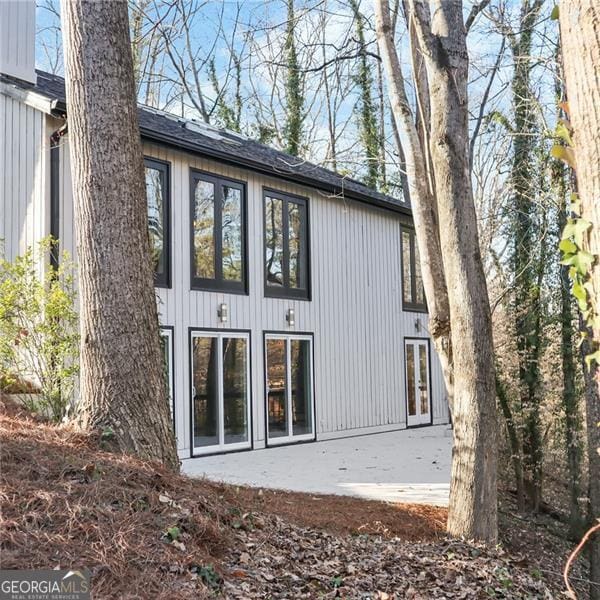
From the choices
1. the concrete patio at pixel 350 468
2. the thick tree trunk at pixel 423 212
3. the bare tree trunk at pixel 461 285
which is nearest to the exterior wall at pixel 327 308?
the concrete patio at pixel 350 468

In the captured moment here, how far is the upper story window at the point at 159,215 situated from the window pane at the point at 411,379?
662 cm

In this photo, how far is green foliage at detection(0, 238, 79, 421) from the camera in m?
7.09

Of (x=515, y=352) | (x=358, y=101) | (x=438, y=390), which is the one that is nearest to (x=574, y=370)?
(x=515, y=352)

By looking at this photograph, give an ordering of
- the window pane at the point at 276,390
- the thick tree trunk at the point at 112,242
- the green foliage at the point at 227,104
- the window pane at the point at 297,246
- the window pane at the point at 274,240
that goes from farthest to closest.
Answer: the green foliage at the point at 227,104 → the window pane at the point at 297,246 → the window pane at the point at 274,240 → the window pane at the point at 276,390 → the thick tree trunk at the point at 112,242

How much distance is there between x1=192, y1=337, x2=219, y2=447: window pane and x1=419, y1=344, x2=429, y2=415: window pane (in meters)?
6.06

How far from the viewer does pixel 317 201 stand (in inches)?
485

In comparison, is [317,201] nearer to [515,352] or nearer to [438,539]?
[515,352]

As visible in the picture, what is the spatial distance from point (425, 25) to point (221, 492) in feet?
14.1

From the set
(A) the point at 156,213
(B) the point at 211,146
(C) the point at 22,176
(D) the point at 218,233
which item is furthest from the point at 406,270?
(C) the point at 22,176

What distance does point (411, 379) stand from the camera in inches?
557

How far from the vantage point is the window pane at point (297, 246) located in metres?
11.7

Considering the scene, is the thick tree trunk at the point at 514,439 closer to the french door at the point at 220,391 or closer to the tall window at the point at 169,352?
the french door at the point at 220,391

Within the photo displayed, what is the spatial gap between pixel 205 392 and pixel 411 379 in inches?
232

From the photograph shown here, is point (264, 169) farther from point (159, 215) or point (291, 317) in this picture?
point (291, 317)
